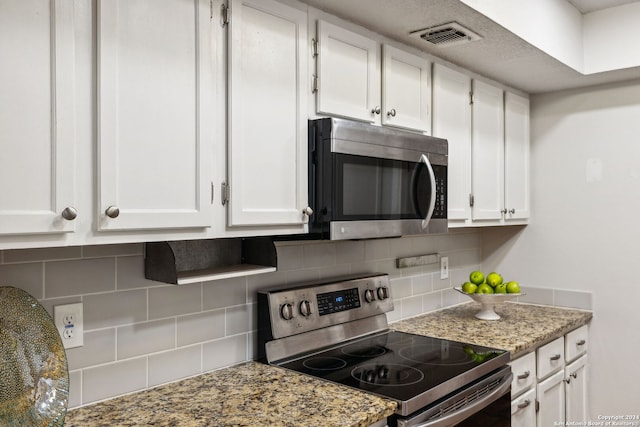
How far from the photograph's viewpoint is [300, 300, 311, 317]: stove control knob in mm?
1941

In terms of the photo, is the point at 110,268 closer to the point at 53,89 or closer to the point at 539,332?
the point at 53,89

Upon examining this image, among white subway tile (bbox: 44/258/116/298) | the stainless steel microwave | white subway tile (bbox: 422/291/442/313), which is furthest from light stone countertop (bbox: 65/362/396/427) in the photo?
white subway tile (bbox: 422/291/442/313)

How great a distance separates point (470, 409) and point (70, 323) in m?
1.27

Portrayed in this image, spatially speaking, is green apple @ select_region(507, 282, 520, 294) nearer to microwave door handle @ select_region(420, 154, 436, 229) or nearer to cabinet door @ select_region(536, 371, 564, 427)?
cabinet door @ select_region(536, 371, 564, 427)

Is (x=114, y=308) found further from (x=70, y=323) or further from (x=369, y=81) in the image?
(x=369, y=81)

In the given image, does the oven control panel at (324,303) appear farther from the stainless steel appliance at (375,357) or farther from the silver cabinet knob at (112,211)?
the silver cabinet knob at (112,211)

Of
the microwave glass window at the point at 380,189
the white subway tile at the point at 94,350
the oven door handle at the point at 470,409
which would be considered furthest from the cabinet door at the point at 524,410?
the white subway tile at the point at 94,350

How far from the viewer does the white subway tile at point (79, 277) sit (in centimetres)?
140

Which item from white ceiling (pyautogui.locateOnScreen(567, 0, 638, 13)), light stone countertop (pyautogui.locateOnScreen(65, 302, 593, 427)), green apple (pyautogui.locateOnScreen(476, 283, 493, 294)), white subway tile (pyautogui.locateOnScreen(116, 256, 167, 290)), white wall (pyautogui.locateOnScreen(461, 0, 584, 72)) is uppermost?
white ceiling (pyautogui.locateOnScreen(567, 0, 638, 13))

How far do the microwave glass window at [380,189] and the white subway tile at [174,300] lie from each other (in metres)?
0.53

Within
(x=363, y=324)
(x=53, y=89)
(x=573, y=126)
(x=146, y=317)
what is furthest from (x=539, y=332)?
(x=53, y=89)

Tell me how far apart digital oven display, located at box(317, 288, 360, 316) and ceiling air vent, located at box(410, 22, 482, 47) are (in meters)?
1.06

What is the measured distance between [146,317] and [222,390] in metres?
0.32

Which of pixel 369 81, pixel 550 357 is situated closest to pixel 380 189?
pixel 369 81
